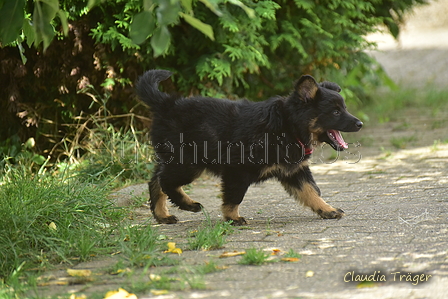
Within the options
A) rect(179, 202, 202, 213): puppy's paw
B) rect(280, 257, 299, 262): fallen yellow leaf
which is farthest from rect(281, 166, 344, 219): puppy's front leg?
rect(280, 257, 299, 262): fallen yellow leaf

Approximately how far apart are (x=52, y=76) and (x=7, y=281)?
400 centimetres

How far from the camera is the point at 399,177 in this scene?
243 inches

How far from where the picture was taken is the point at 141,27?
2.51m

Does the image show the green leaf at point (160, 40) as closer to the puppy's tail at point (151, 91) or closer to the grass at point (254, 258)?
the grass at point (254, 258)

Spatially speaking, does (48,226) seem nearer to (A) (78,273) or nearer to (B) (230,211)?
(A) (78,273)

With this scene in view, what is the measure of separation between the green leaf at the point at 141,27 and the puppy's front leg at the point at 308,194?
2522mm

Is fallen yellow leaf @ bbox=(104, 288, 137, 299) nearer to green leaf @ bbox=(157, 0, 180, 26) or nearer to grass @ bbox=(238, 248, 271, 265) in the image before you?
grass @ bbox=(238, 248, 271, 265)

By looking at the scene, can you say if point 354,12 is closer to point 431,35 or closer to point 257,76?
point 257,76

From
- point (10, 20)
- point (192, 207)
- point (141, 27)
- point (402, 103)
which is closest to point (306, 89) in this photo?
point (192, 207)

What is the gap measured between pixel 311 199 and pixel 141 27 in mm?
2629

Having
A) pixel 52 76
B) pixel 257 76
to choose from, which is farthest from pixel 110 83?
pixel 257 76

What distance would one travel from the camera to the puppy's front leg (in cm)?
462

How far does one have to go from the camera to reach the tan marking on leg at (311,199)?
4.64m

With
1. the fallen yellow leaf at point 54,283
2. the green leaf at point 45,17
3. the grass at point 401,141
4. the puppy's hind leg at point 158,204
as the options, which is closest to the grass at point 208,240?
the puppy's hind leg at point 158,204
